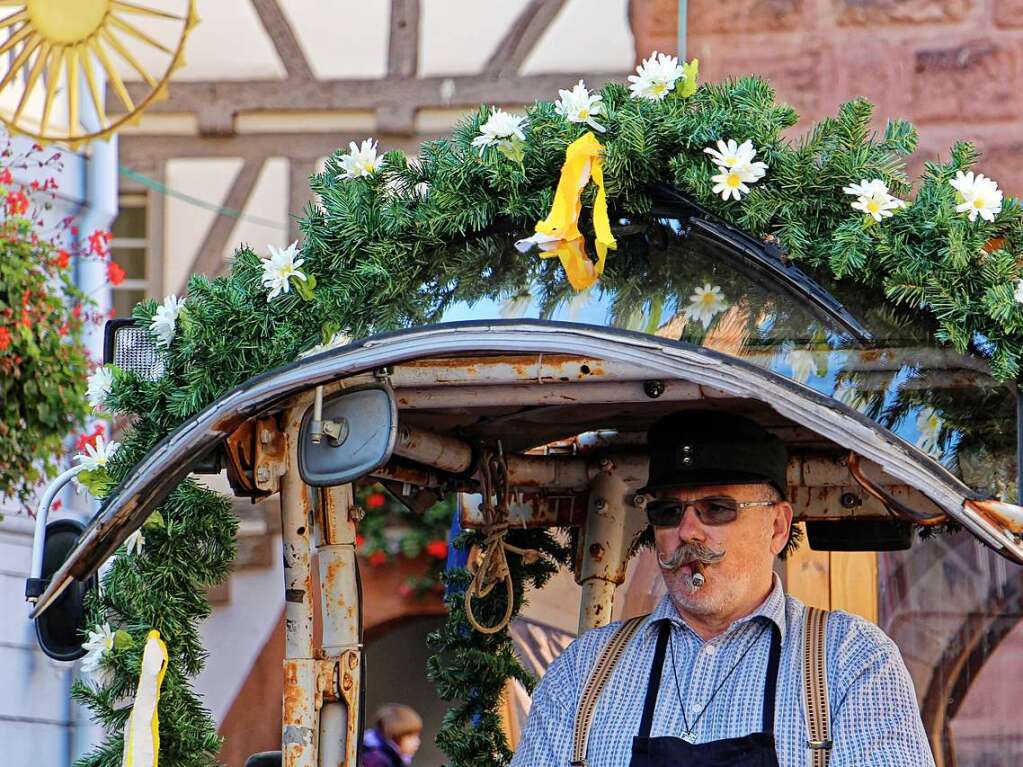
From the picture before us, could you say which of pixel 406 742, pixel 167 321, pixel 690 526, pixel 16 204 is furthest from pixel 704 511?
pixel 406 742

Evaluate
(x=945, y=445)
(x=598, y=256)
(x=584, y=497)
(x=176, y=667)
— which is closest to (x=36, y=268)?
(x=584, y=497)

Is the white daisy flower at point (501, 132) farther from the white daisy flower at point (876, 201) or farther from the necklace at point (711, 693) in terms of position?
the necklace at point (711, 693)

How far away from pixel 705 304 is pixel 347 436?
70cm

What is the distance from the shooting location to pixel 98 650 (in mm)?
3648

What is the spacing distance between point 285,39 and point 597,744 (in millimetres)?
5801

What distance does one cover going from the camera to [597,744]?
374 centimetres

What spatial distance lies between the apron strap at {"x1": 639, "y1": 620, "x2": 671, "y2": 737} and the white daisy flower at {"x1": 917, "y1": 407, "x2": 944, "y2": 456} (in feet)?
3.00

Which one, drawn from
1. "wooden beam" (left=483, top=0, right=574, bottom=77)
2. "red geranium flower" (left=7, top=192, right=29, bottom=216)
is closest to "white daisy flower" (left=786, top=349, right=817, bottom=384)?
"red geranium flower" (left=7, top=192, right=29, bottom=216)

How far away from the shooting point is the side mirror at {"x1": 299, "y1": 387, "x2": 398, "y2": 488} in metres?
3.46

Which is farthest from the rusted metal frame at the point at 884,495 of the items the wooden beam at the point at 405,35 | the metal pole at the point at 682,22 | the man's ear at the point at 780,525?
A: the wooden beam at the point at 405,35

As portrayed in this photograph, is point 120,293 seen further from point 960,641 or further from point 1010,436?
point 1010,436

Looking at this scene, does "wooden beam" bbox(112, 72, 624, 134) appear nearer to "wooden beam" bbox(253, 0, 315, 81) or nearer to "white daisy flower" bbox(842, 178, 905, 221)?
"wooden beam" bbox(253, 0, 315, 81)

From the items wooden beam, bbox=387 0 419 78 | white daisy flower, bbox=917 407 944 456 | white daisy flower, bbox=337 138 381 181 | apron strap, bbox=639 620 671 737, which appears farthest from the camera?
wooden beam, bbox=387 0 419 78

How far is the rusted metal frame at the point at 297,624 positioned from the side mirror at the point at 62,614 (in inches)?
15.4
